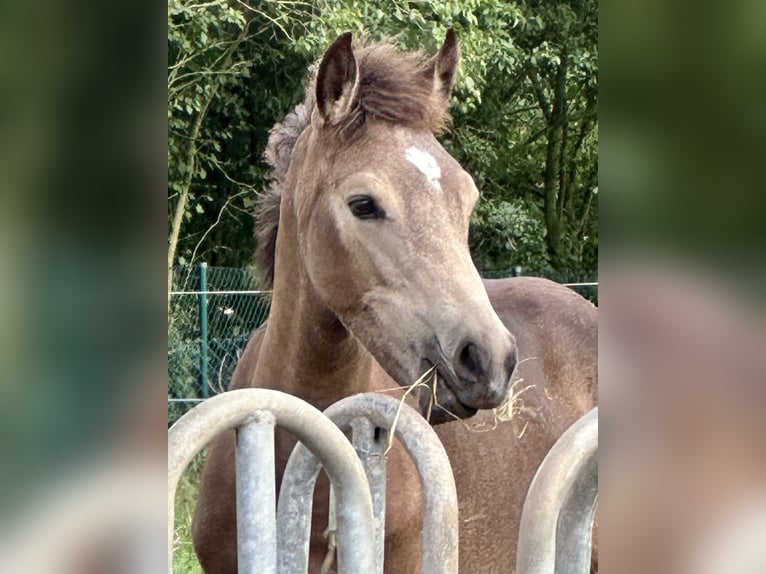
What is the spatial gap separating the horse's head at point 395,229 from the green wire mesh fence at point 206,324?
291 centimetres

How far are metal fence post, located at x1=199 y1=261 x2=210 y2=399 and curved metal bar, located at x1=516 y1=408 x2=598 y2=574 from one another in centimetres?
379

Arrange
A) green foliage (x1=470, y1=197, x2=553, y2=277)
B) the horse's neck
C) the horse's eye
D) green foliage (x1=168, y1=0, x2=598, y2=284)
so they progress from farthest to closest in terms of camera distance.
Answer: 1. green foliage (x1=470, y1=197, x2=553, y2=277)
2. green foliage (x1=168, y1=0, x2=598, y2=284)
3. the horse's neck
4. the horse's eye

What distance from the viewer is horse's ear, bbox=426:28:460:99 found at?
5.96 feet

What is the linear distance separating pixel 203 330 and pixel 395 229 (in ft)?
10.6

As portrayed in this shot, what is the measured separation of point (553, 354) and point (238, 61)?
366 centimetres

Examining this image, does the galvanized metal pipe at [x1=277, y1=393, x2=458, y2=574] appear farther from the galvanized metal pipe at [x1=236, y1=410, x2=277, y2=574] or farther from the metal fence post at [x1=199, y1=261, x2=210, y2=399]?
the metal fence post at [x1=199, y1=261, x2=210, y2=399]

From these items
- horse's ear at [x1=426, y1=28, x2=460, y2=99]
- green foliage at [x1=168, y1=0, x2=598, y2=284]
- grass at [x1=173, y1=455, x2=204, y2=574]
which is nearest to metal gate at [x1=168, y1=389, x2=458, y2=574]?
horse's ear at [x1=426, y1=28, x2=460, y2=99]

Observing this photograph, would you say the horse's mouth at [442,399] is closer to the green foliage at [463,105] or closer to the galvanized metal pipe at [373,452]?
the galvanized metal pipe at [373,452]

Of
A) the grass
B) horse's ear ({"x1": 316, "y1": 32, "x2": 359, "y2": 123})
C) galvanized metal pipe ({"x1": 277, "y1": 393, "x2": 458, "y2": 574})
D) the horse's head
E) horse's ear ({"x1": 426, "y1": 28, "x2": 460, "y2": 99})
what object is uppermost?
horse's ear ({"x1": 426, "y1": 28, "x2": 460, "y2": 99})

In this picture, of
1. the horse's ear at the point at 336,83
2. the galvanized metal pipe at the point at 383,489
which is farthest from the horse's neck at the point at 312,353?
the galvanized metal pipe at the point at 383,489

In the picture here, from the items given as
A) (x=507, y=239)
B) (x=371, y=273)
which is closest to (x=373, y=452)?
(x=371, y=273)

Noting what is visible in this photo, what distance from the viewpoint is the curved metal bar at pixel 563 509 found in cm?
82
